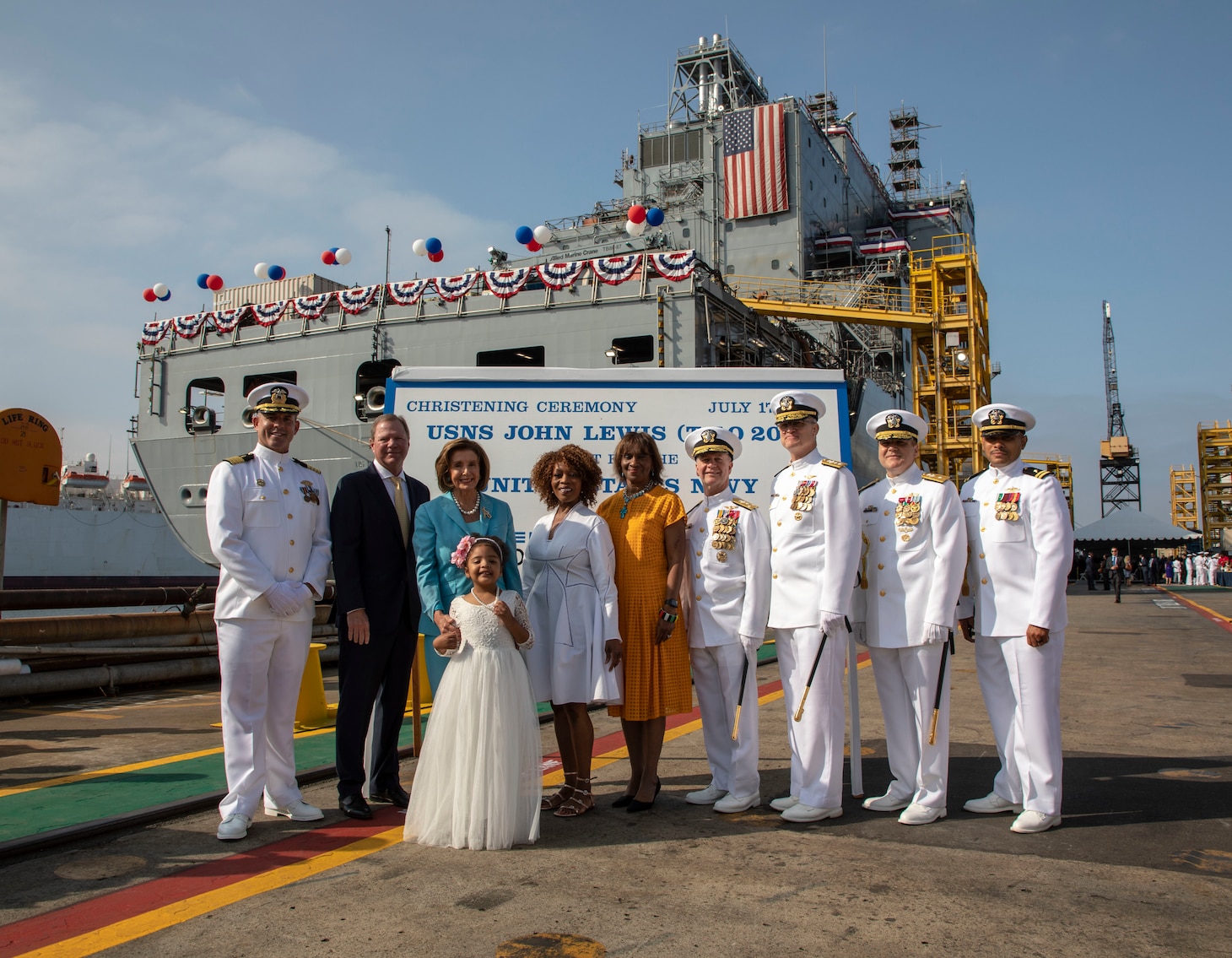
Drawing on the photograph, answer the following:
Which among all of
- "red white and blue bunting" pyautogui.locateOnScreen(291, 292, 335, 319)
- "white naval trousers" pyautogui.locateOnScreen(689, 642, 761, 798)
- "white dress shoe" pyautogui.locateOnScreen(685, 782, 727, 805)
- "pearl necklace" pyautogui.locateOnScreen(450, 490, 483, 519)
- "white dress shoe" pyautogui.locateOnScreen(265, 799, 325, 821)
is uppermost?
"red white and blue bunting" pyautogui.locateOnScreen(291, 292, 335, 319)

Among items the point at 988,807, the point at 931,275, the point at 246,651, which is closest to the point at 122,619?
the point at 246,651

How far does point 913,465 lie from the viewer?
4203 millimetres

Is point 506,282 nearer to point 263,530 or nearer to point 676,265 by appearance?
point 676,265

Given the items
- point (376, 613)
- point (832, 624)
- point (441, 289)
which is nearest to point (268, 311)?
point (441, 289)

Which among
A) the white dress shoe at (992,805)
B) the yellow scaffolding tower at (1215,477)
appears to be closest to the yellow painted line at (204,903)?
the white dress shoe at (992,805)

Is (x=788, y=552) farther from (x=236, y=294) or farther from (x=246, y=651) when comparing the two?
(x=236, y=294)

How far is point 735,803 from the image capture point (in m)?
3.97

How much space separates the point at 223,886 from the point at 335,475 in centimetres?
1453

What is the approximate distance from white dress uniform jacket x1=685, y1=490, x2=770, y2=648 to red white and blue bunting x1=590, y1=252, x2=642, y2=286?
12075 mm

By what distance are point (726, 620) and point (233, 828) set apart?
7.66 feet

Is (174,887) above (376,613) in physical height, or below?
below

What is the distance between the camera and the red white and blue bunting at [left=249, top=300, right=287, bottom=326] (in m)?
18.8

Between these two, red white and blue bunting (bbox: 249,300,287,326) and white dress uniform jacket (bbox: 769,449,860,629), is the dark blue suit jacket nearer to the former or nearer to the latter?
white dress uniform jacket (bbox: 769,449,860,629)

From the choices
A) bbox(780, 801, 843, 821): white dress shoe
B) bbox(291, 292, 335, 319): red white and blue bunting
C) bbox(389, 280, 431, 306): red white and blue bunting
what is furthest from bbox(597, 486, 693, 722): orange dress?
bbox(291, 292, 335, 319): red white and blue bunting
